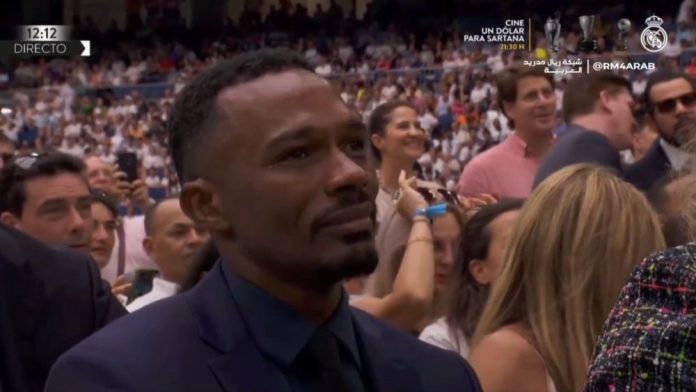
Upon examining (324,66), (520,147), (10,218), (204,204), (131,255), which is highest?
(324,66)

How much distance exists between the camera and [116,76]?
19812 millimetres

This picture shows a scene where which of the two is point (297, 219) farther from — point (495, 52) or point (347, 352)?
point (495, 52)

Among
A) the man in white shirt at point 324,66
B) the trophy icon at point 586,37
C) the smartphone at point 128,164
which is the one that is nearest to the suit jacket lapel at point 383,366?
the smartphone at point 128,164

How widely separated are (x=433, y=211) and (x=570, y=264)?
3.89 feet

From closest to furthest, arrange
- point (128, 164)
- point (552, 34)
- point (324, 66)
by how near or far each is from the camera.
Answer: point (128, 164)
point (552, 34)
point (324, 66)

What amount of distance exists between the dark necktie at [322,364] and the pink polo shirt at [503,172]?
3157mm

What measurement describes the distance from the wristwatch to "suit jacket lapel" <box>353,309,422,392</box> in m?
1.81

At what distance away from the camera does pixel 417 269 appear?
2.91 m

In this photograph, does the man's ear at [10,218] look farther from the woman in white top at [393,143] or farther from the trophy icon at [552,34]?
the trophy icon at [552,34]

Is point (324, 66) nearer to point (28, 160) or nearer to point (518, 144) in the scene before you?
point (518, 144)

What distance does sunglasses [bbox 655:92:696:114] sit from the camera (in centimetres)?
461

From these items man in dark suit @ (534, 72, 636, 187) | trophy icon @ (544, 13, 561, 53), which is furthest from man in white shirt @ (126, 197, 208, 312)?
trophy icon @ (544, 13, 561, 53)

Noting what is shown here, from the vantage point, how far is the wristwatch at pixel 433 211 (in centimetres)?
325

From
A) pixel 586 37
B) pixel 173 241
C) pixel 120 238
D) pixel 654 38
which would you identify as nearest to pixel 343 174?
pixel 173 241
